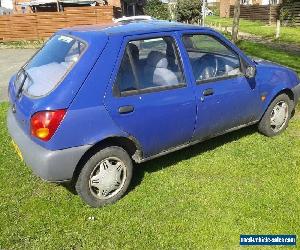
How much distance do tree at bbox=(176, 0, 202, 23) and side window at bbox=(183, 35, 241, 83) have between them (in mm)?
27070

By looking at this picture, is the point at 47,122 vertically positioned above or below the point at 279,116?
above

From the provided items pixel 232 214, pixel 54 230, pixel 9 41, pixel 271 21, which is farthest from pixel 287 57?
pixel 271 21

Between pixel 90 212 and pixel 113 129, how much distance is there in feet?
3.22

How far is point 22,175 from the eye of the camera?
15.6 ft

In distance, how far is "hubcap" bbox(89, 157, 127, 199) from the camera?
3947 millimetres

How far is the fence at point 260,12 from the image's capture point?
102 ft

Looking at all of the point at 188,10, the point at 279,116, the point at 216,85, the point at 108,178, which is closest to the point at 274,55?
the point at 279,116

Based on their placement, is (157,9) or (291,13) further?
(157,9)

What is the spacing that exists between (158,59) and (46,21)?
1931 centimetres

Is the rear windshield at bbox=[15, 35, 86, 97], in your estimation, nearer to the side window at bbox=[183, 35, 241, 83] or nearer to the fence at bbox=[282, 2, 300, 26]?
the side window at bbox=[183, 35, 241, 83]

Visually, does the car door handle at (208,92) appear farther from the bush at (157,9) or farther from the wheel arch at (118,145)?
the bush at (157,9)

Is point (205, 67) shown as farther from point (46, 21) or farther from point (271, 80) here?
point (46, 21)

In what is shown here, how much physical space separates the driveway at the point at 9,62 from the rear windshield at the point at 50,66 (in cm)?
448

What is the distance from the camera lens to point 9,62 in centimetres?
1473
